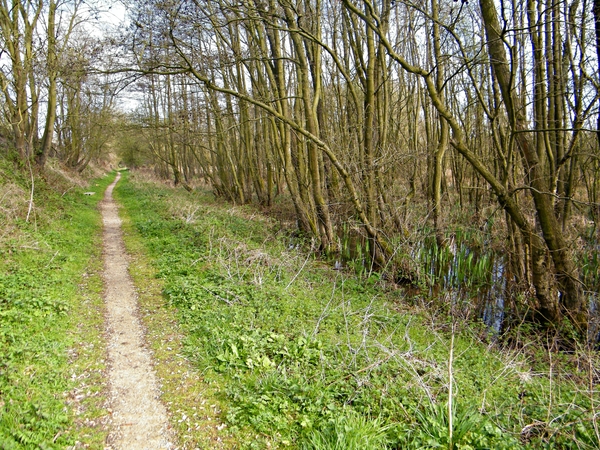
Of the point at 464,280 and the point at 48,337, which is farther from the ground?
the point at 48,337

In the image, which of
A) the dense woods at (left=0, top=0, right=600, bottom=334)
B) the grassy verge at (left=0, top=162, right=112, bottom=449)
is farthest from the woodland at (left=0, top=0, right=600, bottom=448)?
the grassy verge at (left=0, top=162, right=112, bottom=449)

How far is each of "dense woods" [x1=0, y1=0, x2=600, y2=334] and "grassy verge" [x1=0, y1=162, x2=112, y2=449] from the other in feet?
10.8

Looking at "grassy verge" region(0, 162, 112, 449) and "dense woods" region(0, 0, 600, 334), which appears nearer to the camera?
"grassy verge" region(0, 162, 112, 449)

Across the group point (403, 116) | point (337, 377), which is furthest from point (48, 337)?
point (403, 116)

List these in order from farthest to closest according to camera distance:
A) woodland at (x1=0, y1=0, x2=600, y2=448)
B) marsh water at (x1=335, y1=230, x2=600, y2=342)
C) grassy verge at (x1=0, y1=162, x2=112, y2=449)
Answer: marsh water at (x1=335, y1=230, x2=600, y2=342)
woodland at (x1=0, y1=0, x2=600, y2=448)
grassy verge at (x1=0, y1=162, x2=112, y2=449)

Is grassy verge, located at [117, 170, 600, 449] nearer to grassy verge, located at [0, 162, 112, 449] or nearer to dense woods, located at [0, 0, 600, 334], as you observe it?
grassy verge, located at [0, 162, 112, 449]

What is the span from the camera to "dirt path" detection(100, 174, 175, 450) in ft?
10.4

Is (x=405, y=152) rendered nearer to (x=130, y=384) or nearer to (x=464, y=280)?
(x=464, y=280)

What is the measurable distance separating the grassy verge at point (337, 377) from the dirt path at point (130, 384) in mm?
180

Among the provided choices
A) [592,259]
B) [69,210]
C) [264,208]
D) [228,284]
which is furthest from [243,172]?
[592,259]

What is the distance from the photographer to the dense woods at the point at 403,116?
6.19 metres

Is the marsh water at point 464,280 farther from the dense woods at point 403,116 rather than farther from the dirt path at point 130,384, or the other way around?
the dirt path at point 130,384

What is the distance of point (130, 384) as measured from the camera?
12.7ft

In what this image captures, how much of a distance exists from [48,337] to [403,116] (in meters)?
17.1
